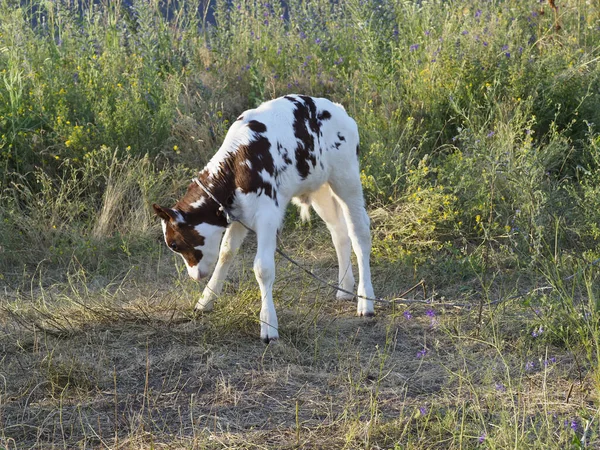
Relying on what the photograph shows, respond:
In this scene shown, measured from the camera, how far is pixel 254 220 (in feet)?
17.4

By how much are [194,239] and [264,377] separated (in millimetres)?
1026

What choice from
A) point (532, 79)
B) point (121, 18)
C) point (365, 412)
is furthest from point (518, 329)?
point (121, 18)

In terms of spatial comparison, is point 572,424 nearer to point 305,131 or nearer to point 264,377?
point 264,377

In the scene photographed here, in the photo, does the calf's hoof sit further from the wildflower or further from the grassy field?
the wildflower

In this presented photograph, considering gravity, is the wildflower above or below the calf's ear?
below

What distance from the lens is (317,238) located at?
7.43m

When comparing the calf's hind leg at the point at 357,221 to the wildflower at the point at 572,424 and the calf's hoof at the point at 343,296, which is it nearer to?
the calf's hoof at the point at 343,296

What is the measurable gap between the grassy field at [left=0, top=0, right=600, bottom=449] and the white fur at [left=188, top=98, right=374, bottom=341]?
21 cm

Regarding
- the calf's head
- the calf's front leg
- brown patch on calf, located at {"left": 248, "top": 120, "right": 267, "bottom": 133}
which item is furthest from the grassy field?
brown patch on calf, located at {"left": 248, "top": 120, "right": 267, "bottom": 133}

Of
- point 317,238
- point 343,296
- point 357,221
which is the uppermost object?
point 357,221

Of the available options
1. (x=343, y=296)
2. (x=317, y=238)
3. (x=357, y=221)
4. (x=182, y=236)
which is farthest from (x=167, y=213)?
(x=317, y=238)

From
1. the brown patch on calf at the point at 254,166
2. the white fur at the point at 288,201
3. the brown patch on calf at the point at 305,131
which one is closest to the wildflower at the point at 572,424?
the white fur at the point at 288,201

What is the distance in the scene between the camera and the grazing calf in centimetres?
528

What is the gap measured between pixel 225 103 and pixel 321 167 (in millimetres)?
3529
